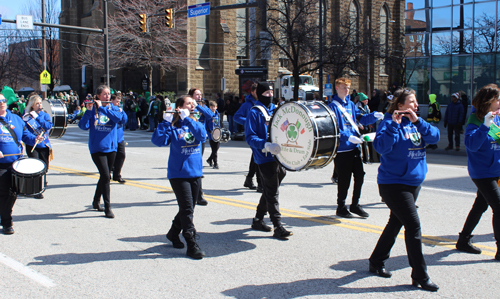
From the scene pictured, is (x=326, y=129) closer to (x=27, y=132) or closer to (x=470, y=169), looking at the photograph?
(x=470, y=169)

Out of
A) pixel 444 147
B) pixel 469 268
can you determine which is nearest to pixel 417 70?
pixel 444 147

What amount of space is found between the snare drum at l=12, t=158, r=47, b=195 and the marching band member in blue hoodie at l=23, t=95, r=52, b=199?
1.86 metres

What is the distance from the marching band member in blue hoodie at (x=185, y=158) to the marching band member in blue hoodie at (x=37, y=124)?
3846 millimetres

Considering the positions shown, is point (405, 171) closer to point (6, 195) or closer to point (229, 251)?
point (229, 251)

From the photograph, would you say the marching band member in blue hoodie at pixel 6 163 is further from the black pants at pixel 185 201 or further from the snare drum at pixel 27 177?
the black pants at pixel 185 201

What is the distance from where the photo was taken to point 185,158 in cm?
531

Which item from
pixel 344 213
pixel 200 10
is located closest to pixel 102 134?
pixel 344 213

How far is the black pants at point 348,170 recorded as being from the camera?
22.5 feet

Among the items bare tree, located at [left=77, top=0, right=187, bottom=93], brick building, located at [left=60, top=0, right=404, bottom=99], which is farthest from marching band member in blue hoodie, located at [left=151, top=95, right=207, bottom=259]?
brick building, located at [left=60, top=0, right=404, bottom=99]

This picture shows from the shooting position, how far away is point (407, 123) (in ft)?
14.8

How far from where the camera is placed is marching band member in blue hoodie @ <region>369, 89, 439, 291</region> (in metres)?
4.27

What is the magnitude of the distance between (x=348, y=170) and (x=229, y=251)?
231 centimetres

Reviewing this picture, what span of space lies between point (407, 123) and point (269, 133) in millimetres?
1732

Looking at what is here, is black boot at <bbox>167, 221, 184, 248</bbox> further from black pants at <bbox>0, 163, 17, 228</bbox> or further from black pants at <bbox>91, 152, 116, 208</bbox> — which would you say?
black pants at <bbox>0, 163, 17, 228</bbox>
